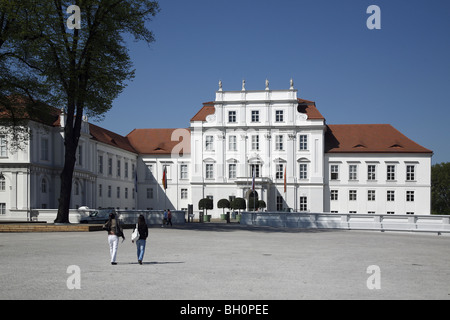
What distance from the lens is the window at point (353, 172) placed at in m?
66.6

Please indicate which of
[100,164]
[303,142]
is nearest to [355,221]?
[303,142]

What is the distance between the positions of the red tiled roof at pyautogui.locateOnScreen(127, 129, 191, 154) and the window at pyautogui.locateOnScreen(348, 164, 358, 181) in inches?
833

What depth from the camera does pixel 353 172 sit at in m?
66.6

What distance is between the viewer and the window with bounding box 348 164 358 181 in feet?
218

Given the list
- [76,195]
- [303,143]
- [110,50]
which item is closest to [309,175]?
[303,143]

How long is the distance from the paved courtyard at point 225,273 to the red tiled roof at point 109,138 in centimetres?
4413

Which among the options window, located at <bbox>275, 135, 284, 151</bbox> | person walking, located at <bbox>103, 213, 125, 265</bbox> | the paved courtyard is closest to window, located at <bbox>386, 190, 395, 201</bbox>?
window, located at <bbox>275, 135, 284, 151</bbox>

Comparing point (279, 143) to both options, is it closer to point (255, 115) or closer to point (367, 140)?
point (255, 115)

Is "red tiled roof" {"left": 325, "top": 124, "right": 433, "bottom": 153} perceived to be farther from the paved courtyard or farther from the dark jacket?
the dark jacket

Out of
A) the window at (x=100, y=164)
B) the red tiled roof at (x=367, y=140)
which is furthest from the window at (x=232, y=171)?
the window at (x=100, y=164)

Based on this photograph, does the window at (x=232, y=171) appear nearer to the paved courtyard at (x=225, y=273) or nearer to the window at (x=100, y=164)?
the window at (x=100, y=164)

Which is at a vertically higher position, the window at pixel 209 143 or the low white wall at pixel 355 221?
the window at pixel 209 143
